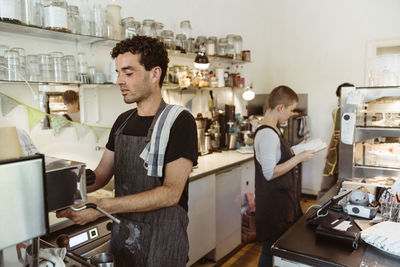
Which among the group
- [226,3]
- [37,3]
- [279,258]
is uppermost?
[226,3]

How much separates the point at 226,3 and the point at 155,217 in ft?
12.3

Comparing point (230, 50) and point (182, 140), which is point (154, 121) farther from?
point (230, 50)

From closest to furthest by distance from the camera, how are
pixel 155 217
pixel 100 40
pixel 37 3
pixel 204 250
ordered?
pixel 155 217
pixel 37 3
pixel 100 40
pixel 204 250

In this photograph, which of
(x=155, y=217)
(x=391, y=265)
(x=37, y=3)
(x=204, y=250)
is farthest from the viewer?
(x=204, y=250)

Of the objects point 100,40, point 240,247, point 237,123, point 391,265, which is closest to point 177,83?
point 100,40

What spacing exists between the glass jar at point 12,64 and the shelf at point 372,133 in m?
2.29

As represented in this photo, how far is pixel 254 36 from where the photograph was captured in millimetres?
5105

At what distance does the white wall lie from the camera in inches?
178

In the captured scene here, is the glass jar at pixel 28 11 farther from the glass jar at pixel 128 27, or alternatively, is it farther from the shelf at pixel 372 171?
the shelf at pixel 372 171

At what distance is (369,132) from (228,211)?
1.60 metres

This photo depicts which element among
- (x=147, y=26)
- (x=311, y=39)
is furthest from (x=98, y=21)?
(x=311, y=39)

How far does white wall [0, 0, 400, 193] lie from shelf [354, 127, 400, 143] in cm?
245

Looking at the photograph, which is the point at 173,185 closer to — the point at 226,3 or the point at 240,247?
the point at 240,247

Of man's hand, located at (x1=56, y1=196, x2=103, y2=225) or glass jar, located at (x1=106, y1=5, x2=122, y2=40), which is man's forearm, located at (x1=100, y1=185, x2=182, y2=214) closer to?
man's hand, located at (x1=56, y1=196, x2=103, y2=225)
